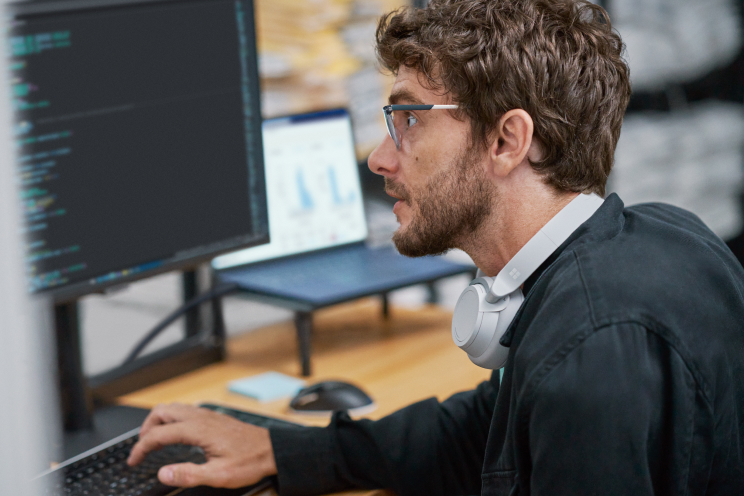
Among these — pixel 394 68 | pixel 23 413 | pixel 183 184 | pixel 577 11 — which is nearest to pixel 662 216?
pixel 577 11

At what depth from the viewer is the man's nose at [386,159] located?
972 mm

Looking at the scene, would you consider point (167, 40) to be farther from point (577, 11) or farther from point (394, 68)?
point (577, 11)

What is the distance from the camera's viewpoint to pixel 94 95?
999mm

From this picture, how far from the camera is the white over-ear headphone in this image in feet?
2.67

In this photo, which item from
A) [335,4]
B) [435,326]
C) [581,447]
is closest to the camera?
[581,447]

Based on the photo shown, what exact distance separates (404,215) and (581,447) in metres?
0.44

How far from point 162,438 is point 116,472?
7cm

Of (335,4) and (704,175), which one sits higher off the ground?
(335,4)

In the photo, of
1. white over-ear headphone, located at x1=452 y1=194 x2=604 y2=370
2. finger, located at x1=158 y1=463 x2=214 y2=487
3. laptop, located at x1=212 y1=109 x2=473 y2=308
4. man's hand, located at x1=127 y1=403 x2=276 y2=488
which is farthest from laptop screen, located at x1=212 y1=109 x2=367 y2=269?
white over-ear headphone, located at x1=452 y1=194 x2=604 y2=370

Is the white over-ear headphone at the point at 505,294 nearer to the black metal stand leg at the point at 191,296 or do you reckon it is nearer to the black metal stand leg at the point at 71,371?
the black metal stand leg at the point at 71,371

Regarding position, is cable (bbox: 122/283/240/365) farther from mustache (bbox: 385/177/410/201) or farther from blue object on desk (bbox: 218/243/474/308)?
mustache (bbox: 385/177/410/201)

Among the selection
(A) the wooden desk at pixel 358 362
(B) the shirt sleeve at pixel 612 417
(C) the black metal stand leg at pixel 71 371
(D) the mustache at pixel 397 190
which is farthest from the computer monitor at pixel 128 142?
(B) the shirt sleeve at pixel 612 417

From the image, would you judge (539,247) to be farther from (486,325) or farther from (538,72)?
(538,72)

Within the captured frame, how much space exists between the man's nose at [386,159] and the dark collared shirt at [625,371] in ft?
0.80
